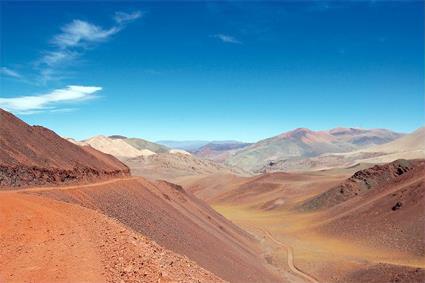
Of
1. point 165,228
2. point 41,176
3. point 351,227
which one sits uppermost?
point 41,176

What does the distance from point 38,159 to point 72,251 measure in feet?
55.0

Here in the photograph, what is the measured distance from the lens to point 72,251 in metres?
17.0

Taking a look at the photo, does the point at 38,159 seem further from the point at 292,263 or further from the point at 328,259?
the point at 328,259

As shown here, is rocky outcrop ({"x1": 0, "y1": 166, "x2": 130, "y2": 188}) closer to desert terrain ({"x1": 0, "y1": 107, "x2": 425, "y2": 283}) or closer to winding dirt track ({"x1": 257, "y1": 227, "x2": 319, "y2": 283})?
desert terrain ({"x1": 0, "y1": 107, "x2": 425, "y2": 283})

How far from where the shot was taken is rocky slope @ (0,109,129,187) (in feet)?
93.4

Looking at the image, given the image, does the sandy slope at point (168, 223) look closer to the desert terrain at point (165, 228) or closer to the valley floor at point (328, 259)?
the desert terrain at point (165, 228)

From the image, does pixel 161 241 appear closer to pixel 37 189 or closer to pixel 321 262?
pixel 37 189

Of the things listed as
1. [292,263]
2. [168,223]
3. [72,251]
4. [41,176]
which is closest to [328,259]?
[292,263]

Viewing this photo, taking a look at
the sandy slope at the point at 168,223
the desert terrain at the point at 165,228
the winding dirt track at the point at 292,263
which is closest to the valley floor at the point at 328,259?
the winding dirt track at the point at 292,263

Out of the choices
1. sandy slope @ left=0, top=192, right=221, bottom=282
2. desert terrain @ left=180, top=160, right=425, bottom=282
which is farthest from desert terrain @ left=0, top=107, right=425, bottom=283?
desert terrain @ left=180, top=160, right=425, bottom=282

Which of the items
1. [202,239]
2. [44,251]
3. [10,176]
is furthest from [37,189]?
[202,239]

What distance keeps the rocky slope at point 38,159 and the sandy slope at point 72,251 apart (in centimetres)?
708

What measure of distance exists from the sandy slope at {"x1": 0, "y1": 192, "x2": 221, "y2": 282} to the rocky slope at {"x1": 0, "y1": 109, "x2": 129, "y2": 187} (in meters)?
7.08

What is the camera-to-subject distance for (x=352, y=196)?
78188 millimetres
